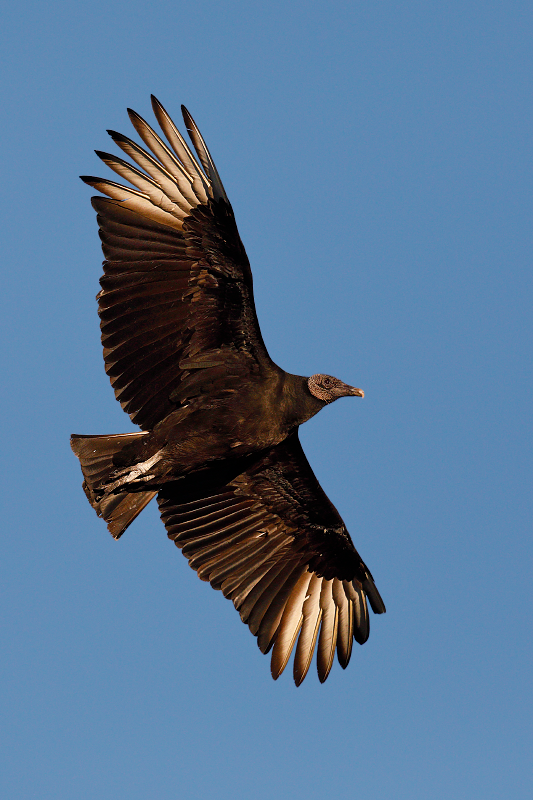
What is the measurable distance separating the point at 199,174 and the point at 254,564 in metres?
3.07

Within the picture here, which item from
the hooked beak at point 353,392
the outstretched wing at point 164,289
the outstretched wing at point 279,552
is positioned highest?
the outstretched wing at point 164,289

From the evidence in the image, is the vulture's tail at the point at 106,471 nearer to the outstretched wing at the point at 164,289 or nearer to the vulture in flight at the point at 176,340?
the vulture in flight at the point at 176,340

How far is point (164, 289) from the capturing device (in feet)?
22.6

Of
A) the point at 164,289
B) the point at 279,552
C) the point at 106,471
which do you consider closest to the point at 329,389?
the point at 164,289

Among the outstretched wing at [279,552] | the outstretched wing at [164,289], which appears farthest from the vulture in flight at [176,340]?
the outstretched wing at [279,552]

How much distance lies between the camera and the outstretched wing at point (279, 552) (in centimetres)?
768

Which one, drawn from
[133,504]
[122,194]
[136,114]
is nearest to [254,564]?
[133,504]

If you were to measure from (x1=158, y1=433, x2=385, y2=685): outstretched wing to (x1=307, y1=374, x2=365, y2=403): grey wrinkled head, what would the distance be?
57 centimetres

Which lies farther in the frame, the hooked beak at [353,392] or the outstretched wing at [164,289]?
the hooked beak at [353,392]

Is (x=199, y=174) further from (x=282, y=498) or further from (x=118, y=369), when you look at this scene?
(x=282, y=498)

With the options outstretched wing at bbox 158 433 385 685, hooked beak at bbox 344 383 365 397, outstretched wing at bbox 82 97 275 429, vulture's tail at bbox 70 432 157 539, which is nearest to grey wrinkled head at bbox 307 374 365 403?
hooked beak at bbox 344 383 365 397

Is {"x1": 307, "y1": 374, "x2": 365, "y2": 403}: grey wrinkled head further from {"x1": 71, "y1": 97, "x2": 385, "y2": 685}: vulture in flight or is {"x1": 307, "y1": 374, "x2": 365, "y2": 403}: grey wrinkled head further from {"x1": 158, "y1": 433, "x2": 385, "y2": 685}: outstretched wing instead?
{"x1": 158, "y1": 433, "x2": 385, "y2": 685}: outstretched wing

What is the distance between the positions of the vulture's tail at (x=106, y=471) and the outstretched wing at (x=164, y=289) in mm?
237

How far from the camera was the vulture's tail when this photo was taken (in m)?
6.95
